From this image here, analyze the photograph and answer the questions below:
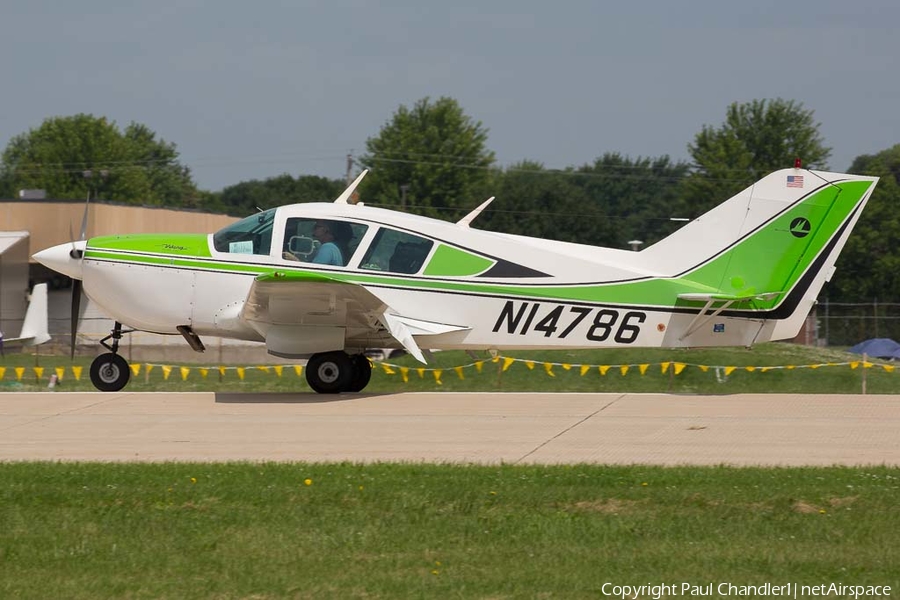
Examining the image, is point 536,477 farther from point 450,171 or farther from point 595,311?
point 450,171

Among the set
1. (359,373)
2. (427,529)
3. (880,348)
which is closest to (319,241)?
(359,373)

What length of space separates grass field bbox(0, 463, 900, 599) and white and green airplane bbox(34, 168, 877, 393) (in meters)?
5.27

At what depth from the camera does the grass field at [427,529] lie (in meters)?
6.02

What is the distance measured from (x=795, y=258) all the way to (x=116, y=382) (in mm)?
8648

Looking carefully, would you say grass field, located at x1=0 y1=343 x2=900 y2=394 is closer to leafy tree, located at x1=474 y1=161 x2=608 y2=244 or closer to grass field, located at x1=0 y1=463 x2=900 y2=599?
grass field, located at x1=0 y1=463 x2=900 y2=599

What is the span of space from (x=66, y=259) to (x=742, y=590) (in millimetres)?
11020

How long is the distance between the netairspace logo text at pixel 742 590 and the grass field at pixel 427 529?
0.08 metres

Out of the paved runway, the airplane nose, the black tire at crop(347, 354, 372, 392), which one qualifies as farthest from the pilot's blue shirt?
the airplane nose

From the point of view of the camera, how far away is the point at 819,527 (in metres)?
6.93

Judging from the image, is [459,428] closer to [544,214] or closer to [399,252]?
[399,252]

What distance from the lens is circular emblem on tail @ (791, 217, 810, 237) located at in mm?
13656

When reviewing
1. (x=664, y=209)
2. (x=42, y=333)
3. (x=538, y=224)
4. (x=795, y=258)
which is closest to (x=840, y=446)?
(x=795, y=258)

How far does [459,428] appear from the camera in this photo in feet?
36.0

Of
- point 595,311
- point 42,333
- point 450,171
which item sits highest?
point 450,171
